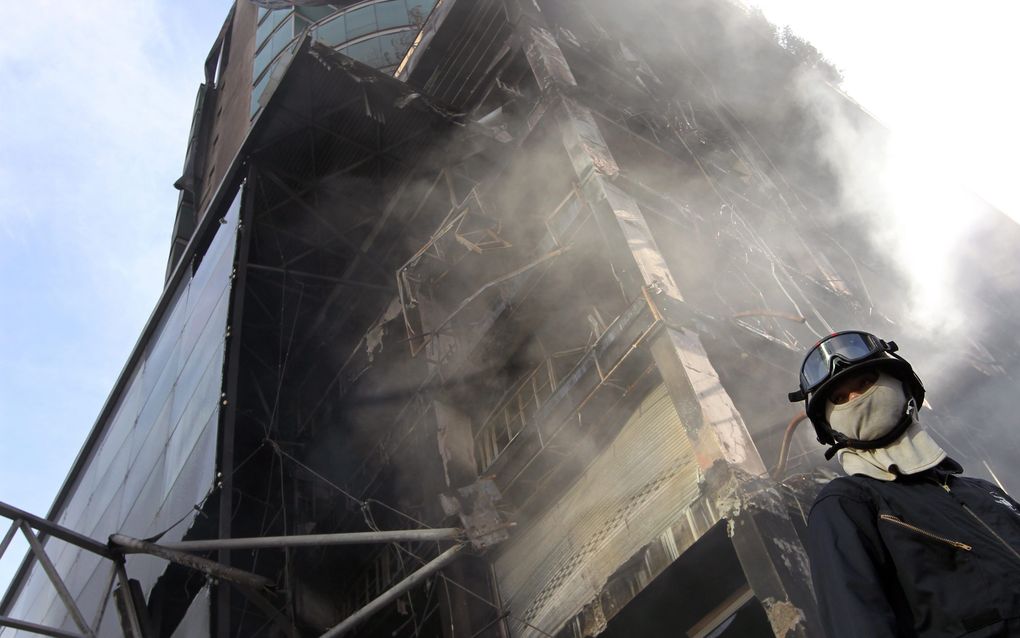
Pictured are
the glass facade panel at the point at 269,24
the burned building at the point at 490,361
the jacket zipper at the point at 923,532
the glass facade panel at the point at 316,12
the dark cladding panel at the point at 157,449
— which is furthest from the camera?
the glass facade panel at the point at 269,24

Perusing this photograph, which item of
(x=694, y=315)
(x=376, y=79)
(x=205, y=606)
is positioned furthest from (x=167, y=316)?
(x=694, y=315)

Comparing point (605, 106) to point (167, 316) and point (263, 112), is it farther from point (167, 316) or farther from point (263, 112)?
point (167, 316)

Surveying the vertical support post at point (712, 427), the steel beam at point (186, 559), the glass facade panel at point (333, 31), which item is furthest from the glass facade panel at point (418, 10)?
the steel beam at point (186, 559)

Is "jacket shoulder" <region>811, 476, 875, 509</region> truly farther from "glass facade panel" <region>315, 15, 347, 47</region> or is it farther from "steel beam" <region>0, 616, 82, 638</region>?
"glass facade panel" <region>315, 15, 347, 47</region>

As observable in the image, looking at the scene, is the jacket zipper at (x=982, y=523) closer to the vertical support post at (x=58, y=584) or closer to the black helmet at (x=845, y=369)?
the black helmet at (x=845, y=369)

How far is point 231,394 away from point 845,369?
22.8 ft

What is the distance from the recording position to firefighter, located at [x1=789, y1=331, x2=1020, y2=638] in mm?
1914

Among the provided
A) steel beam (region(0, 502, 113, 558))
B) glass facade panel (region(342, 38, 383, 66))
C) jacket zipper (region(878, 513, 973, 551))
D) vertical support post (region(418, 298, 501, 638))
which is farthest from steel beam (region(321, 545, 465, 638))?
glass facade panel (region(342, 38, 383, 66))

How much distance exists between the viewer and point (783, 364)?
7480mm

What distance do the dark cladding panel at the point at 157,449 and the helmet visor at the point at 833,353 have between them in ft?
20.8

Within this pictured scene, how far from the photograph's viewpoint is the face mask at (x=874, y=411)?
2.38 m

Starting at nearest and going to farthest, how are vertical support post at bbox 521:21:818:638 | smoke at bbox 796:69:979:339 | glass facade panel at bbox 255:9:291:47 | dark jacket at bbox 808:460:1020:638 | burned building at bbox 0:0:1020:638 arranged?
dark jacket at bbox 808:460:1020:638
vertical support post at bbox 521:21:818:638
burned building at bbox 0:0:1020:638
smoke at bbox 796:69:979:339
glass facade panel at bbox 255:9:291:47

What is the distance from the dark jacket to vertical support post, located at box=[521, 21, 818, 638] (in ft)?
8.25

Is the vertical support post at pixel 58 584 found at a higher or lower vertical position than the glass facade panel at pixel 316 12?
lower
